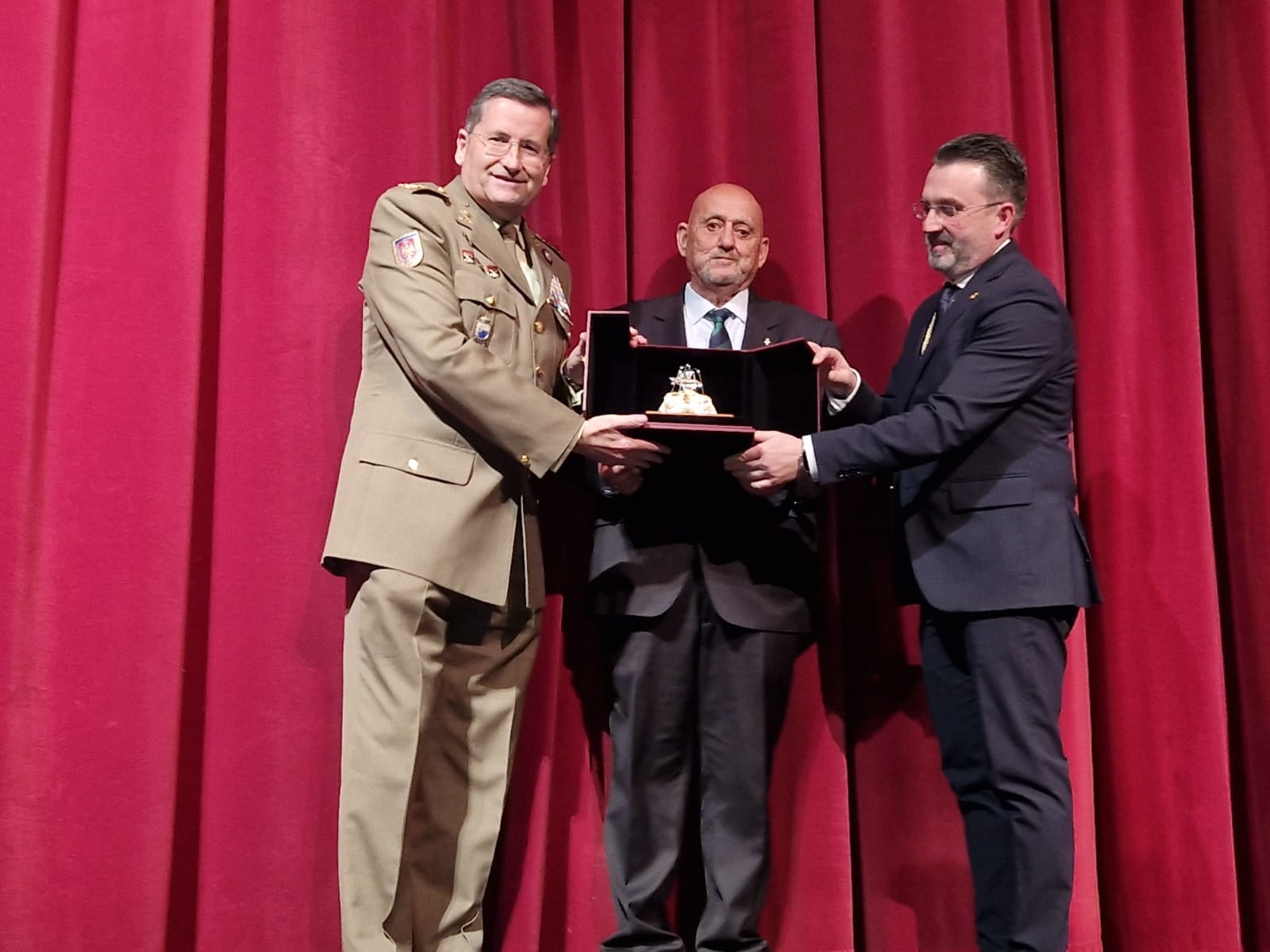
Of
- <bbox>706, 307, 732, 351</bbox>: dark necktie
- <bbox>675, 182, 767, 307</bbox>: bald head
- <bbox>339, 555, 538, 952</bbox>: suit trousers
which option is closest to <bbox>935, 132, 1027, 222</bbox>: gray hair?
<bbox>675, 182, 767, 307</bbox>: bald head

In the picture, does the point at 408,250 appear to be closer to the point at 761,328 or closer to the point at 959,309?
the point at 761,328

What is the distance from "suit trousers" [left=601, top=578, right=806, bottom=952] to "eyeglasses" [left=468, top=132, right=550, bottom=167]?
0.87 m

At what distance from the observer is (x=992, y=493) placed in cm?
225

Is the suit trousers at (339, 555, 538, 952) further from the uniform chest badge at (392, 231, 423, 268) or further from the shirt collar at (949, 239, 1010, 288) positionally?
the shirt collar at (949, 239, 1010, 288)

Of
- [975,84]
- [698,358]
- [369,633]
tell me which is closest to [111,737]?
[369,633]

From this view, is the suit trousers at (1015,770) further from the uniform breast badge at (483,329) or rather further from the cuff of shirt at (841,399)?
the uniform breast badge at (483,329)

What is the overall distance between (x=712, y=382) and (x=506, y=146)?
60cm

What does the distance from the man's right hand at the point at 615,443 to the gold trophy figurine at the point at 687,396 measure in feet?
0.28

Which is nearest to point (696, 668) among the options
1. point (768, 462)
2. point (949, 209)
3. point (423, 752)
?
point (768, 462)

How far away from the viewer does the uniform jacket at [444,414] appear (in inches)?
83.3

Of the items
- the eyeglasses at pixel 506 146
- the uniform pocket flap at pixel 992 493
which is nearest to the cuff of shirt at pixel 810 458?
the uniform pocket flap at pixel 992 493

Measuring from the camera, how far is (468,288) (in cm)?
224

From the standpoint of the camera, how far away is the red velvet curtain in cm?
243

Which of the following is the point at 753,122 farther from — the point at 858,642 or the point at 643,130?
the point at 858,642
